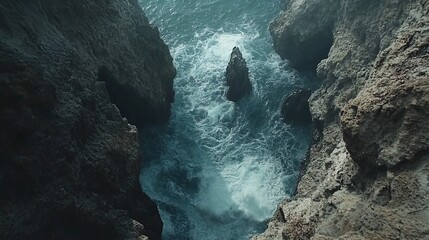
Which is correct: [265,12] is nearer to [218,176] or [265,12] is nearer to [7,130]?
[218,176]

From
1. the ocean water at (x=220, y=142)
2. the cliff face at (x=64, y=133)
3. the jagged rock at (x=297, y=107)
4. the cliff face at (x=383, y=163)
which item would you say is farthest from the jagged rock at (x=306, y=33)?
the cliff face at (x=64, y=133)

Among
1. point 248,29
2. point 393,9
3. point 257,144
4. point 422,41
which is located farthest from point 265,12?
point 422,41

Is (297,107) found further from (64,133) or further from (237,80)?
(64,133)

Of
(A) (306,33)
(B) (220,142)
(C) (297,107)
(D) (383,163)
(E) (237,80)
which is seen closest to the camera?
(D) (383,163)

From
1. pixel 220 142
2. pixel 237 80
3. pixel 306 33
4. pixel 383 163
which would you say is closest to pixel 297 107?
pixel 237 80

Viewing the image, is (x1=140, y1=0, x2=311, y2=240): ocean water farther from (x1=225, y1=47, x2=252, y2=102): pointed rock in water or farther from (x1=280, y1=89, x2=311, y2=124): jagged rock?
(x1=280, y1=89, x2=311, y2=124): jagged rock
